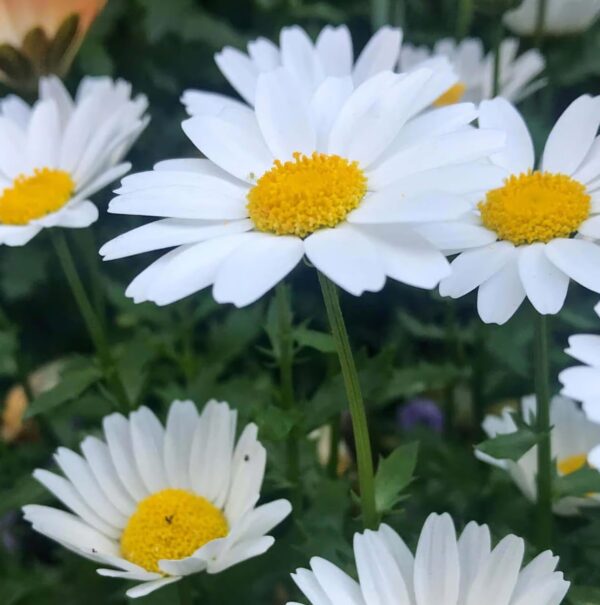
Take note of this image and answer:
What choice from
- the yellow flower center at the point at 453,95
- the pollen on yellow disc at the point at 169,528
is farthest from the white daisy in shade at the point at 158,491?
the yellow flower center at the point at 453,95

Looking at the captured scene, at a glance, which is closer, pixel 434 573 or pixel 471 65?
pixel 434 573

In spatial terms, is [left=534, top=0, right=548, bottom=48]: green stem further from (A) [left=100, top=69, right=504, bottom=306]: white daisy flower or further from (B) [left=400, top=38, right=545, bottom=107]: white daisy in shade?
(A) [left=100, top=69, right=504, bottom=306]: white daisy flower

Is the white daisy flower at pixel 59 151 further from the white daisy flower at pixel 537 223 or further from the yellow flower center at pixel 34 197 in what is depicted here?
the white daisy flower at pixel 537 223

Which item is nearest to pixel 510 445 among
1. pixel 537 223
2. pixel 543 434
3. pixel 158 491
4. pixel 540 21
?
pixel 543 434

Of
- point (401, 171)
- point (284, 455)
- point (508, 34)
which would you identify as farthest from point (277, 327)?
point (508, 34)

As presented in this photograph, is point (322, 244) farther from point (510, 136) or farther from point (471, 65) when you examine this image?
point (471, 65)

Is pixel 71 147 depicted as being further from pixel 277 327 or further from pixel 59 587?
pixel 59 587
